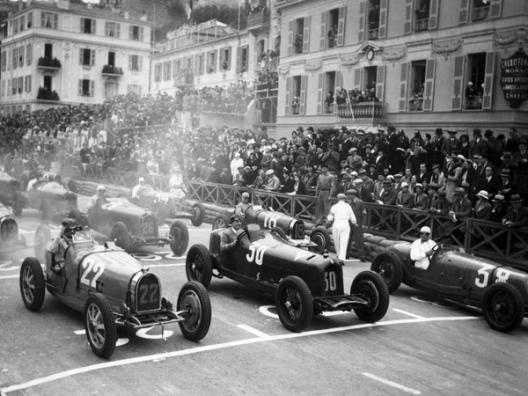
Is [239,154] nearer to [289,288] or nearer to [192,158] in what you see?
[192,158]

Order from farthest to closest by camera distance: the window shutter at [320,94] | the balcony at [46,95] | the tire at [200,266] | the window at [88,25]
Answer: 1. the window at [88,25]
2. the balcony at [46,95]
3. the window shutter at [320,94]
4. the tire at [200,266]

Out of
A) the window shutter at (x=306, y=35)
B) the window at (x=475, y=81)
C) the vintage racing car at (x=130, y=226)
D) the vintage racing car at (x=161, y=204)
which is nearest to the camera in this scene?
the vintage racing car at (x=130, y=226)

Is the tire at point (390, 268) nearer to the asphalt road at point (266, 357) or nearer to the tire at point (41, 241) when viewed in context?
the asphalt road at point (266, 357)

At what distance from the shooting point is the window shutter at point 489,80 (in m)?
22.7

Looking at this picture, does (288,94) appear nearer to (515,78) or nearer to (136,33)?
(515,78)

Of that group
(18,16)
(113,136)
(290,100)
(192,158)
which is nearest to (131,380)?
(192,158)

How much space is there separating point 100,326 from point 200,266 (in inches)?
167

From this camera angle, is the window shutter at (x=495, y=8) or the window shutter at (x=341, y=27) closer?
the window shutter at (x=495, y=8)

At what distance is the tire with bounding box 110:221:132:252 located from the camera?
15.4 metres

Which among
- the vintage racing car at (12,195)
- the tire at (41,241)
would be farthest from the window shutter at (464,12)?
the tire at (41,241)

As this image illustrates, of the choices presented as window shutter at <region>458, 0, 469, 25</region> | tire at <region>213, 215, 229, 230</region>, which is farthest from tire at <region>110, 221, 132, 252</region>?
window shutter at <region>458, 0, 469, 25</region>

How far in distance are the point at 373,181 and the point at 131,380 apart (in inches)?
483

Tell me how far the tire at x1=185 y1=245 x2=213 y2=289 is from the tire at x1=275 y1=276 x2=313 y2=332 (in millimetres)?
2425

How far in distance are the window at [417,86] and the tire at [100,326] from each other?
19.1 metres
